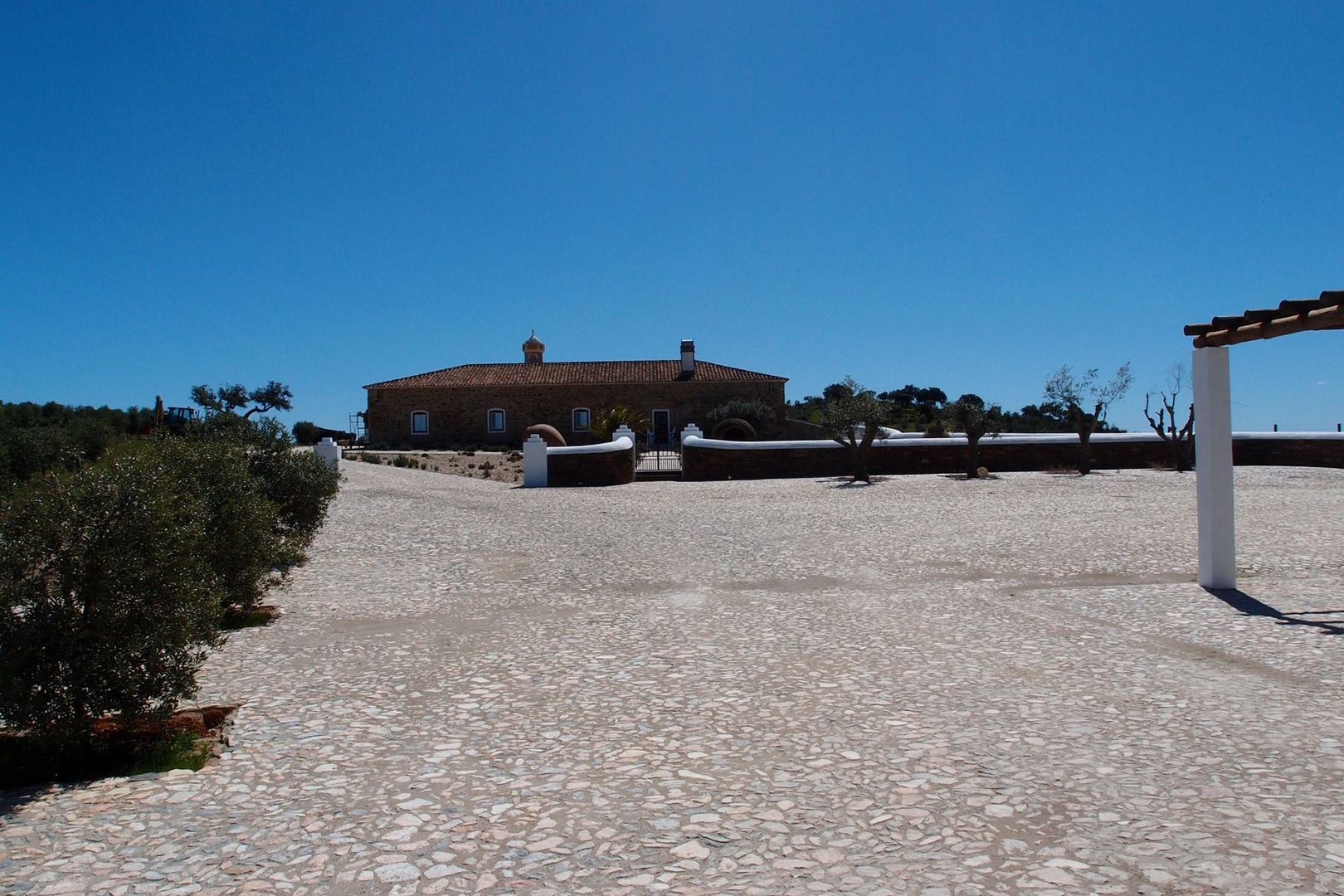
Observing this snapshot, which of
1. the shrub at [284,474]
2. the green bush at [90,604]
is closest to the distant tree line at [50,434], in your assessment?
the green bush at [90,604]

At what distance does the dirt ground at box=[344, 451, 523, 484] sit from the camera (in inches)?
1101

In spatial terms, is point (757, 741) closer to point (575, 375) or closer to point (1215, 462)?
point (1215, 462)

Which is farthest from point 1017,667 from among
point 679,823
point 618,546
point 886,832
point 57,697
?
point 618,546

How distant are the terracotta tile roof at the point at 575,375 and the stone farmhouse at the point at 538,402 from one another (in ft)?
0.26

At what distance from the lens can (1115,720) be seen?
5.37m

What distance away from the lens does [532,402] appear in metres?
42.3

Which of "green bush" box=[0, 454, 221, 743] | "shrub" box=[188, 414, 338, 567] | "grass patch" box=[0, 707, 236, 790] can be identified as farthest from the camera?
"shrub" box=[188, 414, 338, 567]

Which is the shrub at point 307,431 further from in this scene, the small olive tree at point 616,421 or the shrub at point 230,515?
the shrub at point 230,515

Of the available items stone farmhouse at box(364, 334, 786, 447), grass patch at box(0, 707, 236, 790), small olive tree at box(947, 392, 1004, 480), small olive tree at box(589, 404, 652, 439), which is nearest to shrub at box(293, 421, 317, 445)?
stone farmhouse at box(364, 334, 786, 447)

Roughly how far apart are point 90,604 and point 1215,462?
9.89m

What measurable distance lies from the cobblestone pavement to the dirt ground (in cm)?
1686

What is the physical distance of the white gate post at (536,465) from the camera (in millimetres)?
23281

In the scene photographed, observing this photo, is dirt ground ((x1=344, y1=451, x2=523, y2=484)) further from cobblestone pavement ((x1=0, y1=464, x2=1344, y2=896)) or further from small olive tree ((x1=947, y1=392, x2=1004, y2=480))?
cobblestone pavement ((x1=0, y1=464, x2=1344, y2=896))

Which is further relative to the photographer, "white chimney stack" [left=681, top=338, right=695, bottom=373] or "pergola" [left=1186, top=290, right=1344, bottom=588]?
"white chimney stack" [left=681, top=338, right=695, bottom=373]
